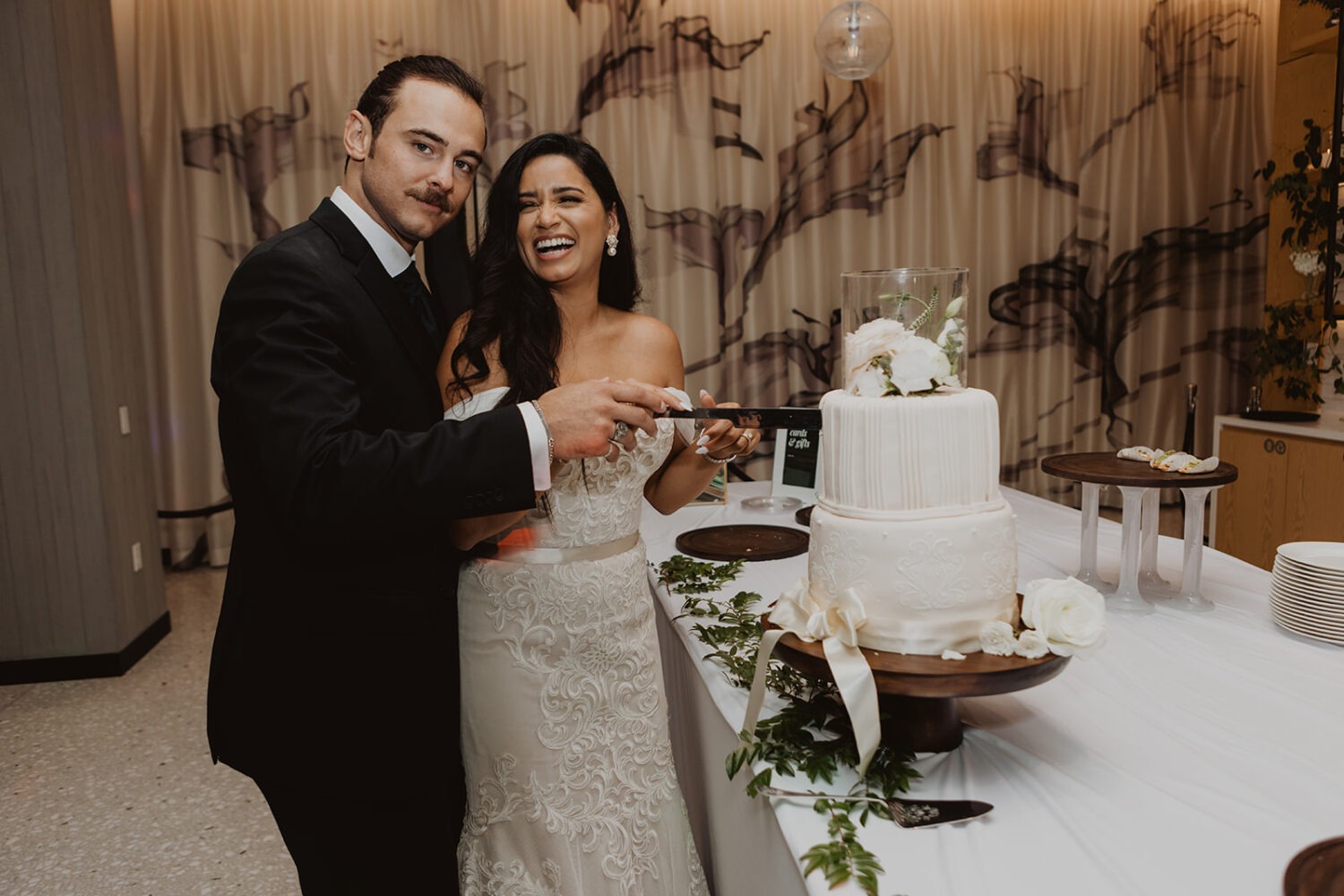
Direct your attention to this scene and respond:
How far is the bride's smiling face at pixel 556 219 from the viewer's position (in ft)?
5.80

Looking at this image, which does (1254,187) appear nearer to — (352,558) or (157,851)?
(352,558)

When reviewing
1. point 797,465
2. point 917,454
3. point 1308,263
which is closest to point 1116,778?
point 917,454

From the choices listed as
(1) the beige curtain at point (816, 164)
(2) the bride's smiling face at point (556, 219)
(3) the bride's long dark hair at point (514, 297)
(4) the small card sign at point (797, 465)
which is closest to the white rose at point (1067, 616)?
(3) the bride's long dark hair at point (514, 297)

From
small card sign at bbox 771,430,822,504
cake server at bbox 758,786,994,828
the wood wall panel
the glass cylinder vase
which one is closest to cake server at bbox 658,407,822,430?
the glass cylinder vase

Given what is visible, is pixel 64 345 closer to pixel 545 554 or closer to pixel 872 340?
pixel 545 554

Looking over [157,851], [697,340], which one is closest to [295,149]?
[697,340]

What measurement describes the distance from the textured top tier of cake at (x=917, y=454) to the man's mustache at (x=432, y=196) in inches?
32.6

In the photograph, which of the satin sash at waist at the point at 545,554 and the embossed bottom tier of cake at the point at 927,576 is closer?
the embossed bottom tier of cake at the point at 927,576

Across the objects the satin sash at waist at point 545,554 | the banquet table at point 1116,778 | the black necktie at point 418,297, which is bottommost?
the banquet table at point 1116,778

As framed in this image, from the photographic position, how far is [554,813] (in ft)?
5.23

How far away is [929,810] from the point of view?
109 centimetres

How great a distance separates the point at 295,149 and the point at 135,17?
101cm

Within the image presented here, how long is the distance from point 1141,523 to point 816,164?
3846 mm

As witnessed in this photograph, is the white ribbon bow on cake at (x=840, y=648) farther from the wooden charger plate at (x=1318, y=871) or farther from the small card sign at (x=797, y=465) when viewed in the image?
the small card sign at (x=797, y=465)
